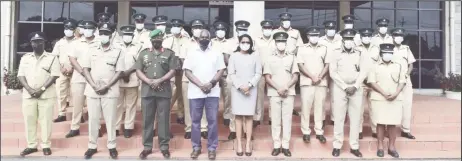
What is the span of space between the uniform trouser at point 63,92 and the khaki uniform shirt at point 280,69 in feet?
11.4

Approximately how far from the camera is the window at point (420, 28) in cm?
1254

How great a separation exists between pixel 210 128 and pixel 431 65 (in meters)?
9.70

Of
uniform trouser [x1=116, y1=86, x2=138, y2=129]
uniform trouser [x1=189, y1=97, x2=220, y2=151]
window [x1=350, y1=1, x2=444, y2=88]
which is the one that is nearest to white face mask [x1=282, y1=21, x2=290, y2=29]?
uniform trouser [x1=189, y1=97, x2=220, y2=151]

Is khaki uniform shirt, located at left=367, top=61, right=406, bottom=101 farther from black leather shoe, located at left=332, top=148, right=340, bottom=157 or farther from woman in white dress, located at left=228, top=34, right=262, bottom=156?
woman in white dress, located at left=228, top=34, right=262, bottom=156

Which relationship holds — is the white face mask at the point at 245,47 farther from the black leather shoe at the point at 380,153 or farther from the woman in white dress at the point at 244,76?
the black leather shoe at the point at 380,153

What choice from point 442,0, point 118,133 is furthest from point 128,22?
point 442,0

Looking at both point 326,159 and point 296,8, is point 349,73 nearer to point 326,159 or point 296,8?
point 326,159

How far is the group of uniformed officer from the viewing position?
18.4 feet

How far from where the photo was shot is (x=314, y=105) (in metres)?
6.16

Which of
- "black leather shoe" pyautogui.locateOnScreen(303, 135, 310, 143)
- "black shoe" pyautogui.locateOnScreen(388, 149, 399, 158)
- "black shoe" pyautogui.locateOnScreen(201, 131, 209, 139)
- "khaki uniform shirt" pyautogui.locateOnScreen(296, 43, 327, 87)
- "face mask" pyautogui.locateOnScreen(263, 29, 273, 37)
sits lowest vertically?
"black shoe" pyautogui.locateOnScreen(388, 149, 399, 158)

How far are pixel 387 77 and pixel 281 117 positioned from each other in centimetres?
161

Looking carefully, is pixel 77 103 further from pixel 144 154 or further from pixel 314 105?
pixel 314 105

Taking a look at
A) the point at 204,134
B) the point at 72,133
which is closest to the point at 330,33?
the point at 204,134

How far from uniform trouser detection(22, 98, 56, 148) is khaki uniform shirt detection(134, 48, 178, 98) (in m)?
1.43
